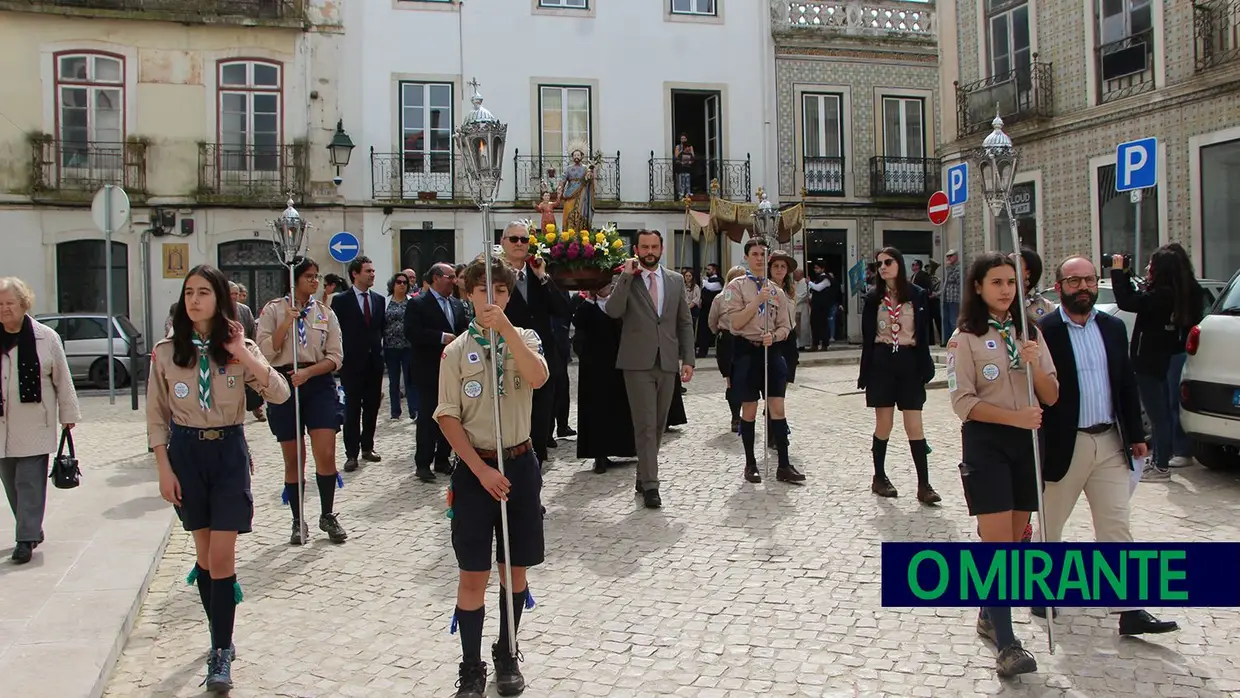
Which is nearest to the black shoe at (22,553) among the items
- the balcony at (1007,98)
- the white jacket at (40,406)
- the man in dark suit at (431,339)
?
the white jacket at (40,406)

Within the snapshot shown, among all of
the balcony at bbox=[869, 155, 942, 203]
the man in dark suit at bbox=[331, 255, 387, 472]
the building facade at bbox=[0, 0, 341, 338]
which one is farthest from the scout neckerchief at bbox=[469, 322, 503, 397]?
the balcony at bbox=[869, 155, 942, 203]

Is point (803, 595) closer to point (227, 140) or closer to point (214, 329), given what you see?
point (214, 329)

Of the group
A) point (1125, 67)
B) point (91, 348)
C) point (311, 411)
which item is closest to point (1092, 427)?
point (311, 411)

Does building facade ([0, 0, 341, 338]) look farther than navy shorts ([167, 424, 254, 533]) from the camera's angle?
Yes

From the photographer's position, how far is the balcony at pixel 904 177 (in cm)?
2625

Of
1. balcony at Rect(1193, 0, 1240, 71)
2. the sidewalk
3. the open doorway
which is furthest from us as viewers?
the open doorway

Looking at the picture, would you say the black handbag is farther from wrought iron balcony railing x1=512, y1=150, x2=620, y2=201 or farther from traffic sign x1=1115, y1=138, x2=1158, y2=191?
wrought iron balcony railing x1=512, y1=150, x2=620, y2=201

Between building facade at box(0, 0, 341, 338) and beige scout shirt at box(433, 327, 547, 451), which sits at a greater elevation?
building facade at box(0, 0, 341, 338)

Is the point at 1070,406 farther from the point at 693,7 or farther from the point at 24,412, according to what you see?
the point at 693,7

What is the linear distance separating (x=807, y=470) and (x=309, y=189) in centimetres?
1746

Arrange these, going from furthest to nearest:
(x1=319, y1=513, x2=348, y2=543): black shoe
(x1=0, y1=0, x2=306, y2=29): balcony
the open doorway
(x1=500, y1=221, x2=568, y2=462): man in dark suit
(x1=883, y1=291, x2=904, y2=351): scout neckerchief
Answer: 1. the open doorway
2. (x1=0, y1=0, x2=306, y2=29): balcony
3. (x1=500, y1=221, x2=568, y2=462): man in dark suit
4. (x1=883, y1=291, x2=904, y2=351): scout neckerchief
5. (x1=319, y1=513, x2=348, y2=543): black shoe

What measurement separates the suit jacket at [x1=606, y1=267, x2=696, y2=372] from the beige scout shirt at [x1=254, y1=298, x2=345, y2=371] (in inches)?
80.1

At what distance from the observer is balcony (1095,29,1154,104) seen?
57.2ft

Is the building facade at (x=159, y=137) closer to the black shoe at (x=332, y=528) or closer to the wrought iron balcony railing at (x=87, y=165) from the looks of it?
the wrought iron balcony railing at (x=87, y=165)
